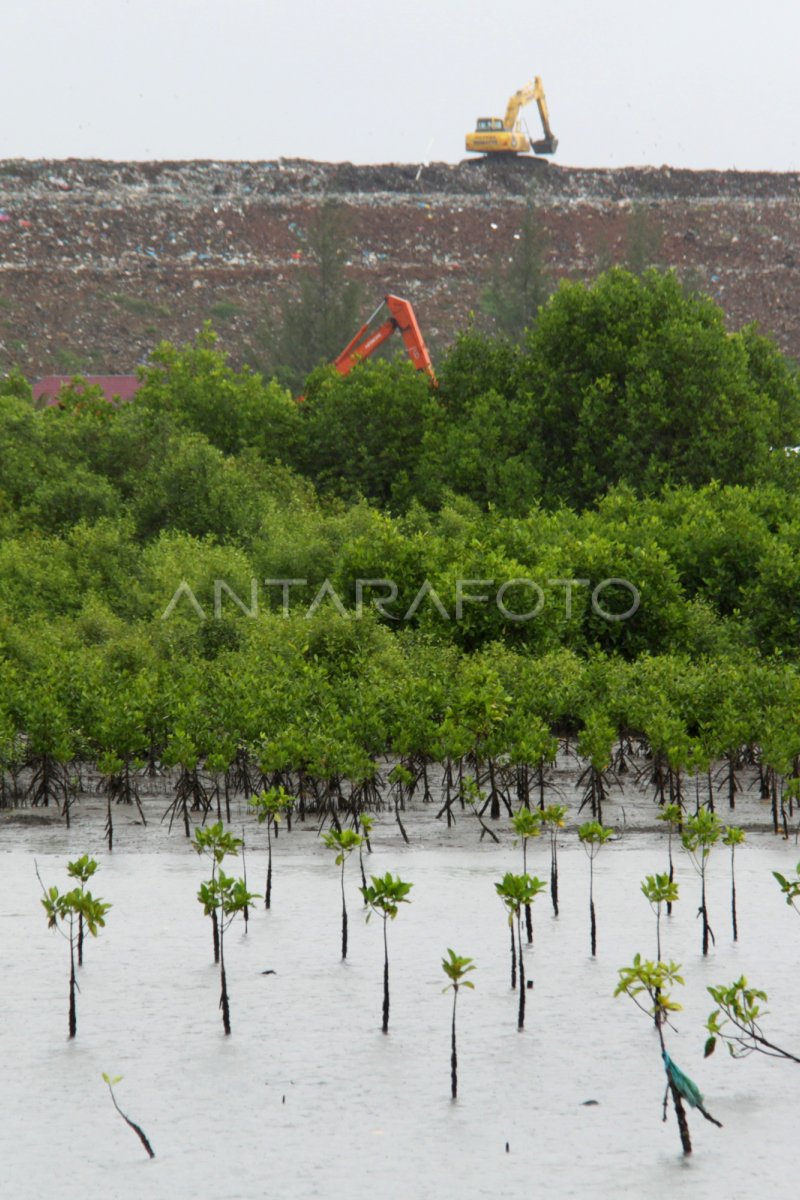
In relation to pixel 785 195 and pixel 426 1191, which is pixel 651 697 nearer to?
pixel 426 1191

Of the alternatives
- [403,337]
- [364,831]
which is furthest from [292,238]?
[364,831]

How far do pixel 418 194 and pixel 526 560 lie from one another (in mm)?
68161

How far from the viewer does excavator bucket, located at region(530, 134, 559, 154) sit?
290 ft

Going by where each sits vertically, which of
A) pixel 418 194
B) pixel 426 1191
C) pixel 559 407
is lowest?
pixel 426 1191

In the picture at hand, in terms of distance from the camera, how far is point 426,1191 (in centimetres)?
606

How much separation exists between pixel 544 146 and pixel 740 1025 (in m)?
86.1

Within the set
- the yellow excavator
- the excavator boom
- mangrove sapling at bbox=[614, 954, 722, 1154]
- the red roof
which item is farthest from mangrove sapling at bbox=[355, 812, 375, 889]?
the yellow excavator

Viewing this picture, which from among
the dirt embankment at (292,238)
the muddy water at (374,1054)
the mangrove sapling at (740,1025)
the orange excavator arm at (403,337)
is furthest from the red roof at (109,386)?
the mangrove sapling at (740,1025)

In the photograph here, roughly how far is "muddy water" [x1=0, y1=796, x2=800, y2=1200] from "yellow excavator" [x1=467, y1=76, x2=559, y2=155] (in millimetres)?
81020

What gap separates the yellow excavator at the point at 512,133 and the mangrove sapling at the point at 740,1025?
3304 inches

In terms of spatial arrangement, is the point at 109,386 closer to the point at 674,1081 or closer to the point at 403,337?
the point at 403,337

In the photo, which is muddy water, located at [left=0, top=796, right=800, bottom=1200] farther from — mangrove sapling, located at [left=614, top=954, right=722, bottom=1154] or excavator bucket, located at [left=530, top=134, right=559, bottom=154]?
excavator bucket, located at [left=530, top=134, right=559, bottom=154]

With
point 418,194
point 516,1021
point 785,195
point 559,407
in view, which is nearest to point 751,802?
point 516,1021

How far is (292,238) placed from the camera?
77250 millimetres
